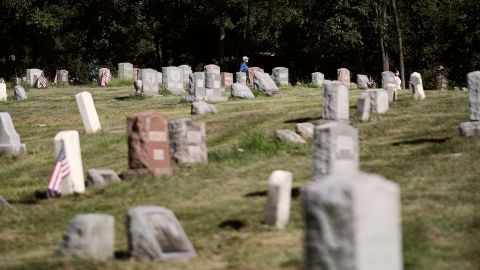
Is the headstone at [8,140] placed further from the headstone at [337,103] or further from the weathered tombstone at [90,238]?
the weathered tombstone at [90,238]

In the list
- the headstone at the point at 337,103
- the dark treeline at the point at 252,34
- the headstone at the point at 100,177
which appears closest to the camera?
the headstone at the point at 100,177

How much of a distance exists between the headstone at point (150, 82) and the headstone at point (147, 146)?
20.6 metres

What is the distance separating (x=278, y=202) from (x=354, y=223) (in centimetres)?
511

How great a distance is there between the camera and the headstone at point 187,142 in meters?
16.9

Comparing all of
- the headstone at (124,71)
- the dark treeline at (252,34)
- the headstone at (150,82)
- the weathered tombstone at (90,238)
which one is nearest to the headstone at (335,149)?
the weathered tombstone at (90,238)

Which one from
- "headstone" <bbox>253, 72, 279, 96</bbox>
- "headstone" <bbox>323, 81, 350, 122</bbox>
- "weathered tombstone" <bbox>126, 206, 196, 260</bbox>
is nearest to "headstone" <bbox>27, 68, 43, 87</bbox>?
"headstone" <bbox>253, 72, 279, 96</bbox>

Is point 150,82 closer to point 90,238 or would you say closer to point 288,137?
point 288,137

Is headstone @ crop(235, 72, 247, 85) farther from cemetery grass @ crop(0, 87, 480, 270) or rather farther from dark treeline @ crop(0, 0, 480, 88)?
dark treeline @ crop(0, 0, 480, 88)

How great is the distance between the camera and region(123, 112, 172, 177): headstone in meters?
15.7

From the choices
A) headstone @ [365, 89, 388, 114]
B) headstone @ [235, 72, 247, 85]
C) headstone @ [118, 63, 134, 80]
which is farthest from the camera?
headstone @ [118, 63, 134, 80]

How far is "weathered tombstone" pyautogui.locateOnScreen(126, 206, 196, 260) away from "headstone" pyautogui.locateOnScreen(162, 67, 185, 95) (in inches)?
1095

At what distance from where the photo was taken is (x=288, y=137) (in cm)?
1925

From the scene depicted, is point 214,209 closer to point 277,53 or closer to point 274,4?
point 274,4

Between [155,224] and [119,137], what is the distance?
12557 mm
